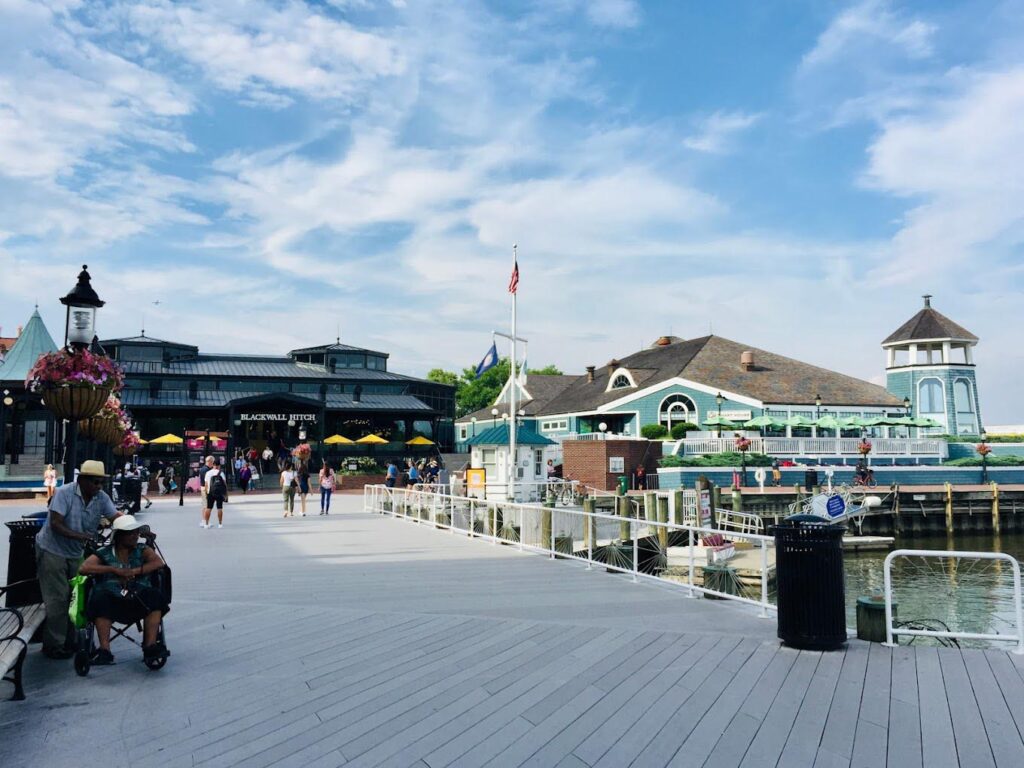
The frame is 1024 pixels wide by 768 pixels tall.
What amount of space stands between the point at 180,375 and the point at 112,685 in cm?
4458

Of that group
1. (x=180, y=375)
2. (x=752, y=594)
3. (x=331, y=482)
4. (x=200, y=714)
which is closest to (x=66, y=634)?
(x=200, y=714)

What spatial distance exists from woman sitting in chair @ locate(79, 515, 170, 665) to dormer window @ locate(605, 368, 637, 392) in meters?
40.3

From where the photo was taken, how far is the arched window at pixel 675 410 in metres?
41.2

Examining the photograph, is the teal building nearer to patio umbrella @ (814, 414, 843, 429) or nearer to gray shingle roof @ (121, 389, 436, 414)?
patio umbrella @ (814, 414, 843, 429)

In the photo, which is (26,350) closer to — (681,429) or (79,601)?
(681,429)

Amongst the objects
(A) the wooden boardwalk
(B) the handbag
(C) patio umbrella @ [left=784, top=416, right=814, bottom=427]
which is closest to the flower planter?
(A) the wooden boardwalk

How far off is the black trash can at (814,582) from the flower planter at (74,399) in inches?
283

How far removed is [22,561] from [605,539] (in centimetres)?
1661

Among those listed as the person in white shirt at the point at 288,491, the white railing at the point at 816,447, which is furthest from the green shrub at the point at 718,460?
the person in white shirt at the point at 288,491

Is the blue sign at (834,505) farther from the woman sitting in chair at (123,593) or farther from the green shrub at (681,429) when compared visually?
the woman sitting in chair at (123,593)

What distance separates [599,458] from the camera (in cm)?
3350

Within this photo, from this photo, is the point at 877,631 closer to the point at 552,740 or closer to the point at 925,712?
the point at 925,712

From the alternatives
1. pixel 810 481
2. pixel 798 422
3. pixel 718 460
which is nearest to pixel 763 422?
pixel 798 422

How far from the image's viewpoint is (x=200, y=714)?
16.9ft
